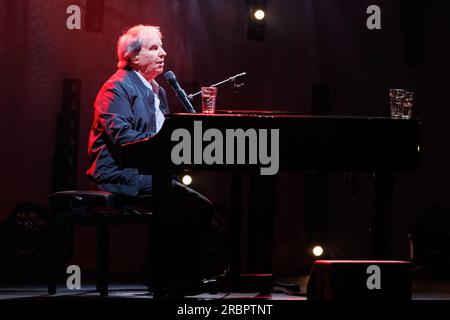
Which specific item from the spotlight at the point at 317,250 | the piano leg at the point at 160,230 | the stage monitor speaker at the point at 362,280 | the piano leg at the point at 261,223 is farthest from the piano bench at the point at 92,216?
the spotlight at the point at 317,250

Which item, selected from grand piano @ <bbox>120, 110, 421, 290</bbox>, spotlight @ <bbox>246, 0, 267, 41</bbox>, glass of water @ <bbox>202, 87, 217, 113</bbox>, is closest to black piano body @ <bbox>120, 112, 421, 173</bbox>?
grand piano @ <bbox>120, 110, 421, 290</bbox>

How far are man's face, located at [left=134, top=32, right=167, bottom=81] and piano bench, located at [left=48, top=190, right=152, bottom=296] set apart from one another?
79 centimetres

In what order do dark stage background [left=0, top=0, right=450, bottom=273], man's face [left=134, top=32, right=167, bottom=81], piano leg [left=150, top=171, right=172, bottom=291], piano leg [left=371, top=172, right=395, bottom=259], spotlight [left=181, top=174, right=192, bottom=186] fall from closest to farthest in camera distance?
piano leg [left=150, top=171, right=172, bottom=291] < piano leg [left=371, top=172, right=395, bottom=259] < man's face [left=134, top=32, right=167, bottom=81] < dark stage background [left=0, top=0, right=450, bottom=273] < spotlight [left=181, top=174, right=192, bottom=186]

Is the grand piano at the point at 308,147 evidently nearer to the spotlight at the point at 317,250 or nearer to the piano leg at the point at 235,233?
the piano leg at the point at 235,233

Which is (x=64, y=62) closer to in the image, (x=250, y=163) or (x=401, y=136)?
(x=250, y=163)

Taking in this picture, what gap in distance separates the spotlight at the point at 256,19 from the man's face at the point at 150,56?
1.52 m

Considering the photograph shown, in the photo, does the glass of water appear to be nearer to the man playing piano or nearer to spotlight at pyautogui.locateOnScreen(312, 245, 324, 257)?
the man playing piano

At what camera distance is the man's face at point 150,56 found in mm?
4719

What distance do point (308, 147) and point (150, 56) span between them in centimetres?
133

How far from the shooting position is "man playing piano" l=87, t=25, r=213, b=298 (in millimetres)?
4312

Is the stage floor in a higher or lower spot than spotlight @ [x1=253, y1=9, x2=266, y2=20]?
lower

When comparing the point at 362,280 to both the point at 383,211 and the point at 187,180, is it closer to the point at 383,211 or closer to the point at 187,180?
the point at 383,211
